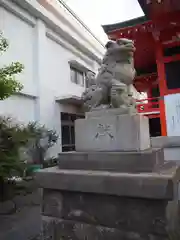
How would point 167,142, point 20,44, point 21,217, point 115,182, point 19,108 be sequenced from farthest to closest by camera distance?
point 20,44 → point 19,108 → point 167,142 → point 21,217 → point 115,182

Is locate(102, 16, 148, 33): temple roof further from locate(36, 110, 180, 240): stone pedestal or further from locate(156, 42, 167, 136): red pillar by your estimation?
locate(36, 110, 180, 240): stone pedestal

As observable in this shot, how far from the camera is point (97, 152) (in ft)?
8.96

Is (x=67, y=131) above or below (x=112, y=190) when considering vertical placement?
above

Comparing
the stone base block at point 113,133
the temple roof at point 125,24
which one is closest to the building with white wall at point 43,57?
the temple roof at point 125,24

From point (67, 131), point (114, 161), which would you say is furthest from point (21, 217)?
point (67, 131)

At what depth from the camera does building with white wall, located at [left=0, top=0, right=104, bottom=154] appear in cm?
772

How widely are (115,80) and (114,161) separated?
3.90 feet

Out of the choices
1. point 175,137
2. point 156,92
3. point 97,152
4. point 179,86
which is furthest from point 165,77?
point 97,152

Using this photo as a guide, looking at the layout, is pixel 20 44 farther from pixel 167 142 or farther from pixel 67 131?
pixel 167 142

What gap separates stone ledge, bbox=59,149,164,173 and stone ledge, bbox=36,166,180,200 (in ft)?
0.57

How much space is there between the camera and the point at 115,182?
2242mm

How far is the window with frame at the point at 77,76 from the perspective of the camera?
11781mm

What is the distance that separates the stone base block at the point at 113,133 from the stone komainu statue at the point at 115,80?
0.26 meters

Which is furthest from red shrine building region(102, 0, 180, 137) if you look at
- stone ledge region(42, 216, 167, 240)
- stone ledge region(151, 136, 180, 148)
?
stone ledge region(42, 216, 167, 240)
